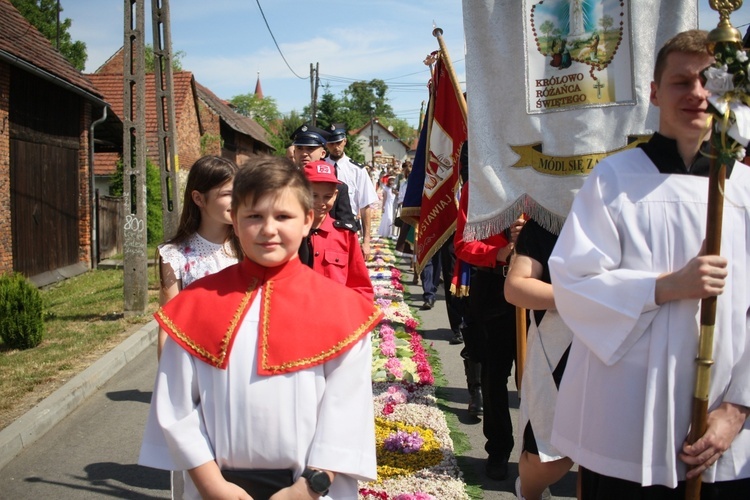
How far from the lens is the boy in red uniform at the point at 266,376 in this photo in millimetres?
2209

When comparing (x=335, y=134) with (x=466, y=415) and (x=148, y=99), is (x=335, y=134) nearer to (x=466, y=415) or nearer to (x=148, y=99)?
(x=466, y=415)

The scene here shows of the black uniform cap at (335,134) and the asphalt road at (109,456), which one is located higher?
the black uniform cap at (335,134)

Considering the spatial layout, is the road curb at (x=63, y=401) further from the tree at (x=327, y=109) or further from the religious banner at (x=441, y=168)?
the tree at (x=327, y=109)

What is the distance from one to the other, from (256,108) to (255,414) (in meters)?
107

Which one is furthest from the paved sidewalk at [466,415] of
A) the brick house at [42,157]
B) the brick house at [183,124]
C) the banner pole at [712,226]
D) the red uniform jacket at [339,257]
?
the brick house at [183,124]

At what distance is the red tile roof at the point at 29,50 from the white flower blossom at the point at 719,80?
1183cm

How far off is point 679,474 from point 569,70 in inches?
80.1

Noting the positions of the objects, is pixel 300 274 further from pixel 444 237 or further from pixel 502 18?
pixel 444 237

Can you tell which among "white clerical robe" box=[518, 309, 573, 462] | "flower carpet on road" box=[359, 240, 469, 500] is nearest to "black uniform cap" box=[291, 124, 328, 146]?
"flower carpet on road" box=[359, 240, 469, 500]

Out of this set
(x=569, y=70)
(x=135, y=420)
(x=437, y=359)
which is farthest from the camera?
(x=437, y=359)

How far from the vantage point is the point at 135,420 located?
240 inches

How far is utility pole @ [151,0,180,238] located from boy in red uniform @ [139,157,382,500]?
906 centimetres

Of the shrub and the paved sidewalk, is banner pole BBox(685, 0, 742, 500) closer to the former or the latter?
the paved sidewalk

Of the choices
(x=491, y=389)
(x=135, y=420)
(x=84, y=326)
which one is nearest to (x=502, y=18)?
(x=491, y=389)
